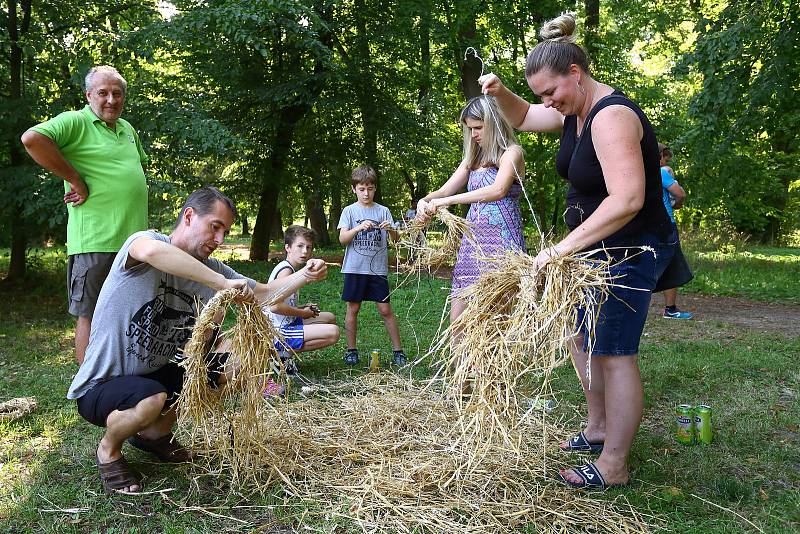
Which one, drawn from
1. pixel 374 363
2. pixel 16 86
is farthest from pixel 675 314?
pixel 16 86

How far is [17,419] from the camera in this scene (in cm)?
358

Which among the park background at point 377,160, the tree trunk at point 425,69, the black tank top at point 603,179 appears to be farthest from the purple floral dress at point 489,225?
the tree trunk at point 425,69

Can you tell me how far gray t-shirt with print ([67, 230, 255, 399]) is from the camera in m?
2.71

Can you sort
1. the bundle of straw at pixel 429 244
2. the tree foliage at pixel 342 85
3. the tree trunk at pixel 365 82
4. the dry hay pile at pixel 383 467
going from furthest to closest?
1. the tree trunk at pixel 365 82
2. the tree foliage at pixel 342 85
3. the bundle of straw at pixel 429 244
4. the dry hay pile at pixel 383 467

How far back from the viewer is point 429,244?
4070 millimetres

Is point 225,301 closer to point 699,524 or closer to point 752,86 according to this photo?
point 699,524

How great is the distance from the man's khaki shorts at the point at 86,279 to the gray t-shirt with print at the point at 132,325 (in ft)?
3.24

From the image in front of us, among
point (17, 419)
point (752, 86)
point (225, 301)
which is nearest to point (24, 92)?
point (17, 419)

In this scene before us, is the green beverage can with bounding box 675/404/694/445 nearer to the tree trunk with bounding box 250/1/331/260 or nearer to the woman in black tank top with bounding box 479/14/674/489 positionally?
the woman in black tank top with bounding box 479/14/674/489

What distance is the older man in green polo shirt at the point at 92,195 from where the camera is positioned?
3.68m

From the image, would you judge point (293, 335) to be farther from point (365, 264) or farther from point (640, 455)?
point (640, 455)

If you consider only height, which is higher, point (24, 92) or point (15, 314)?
point (24, 92)

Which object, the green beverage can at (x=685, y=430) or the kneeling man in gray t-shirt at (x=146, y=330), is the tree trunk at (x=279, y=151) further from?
the green beverage can at (x=685, y=430)

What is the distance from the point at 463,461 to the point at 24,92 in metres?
7.60
